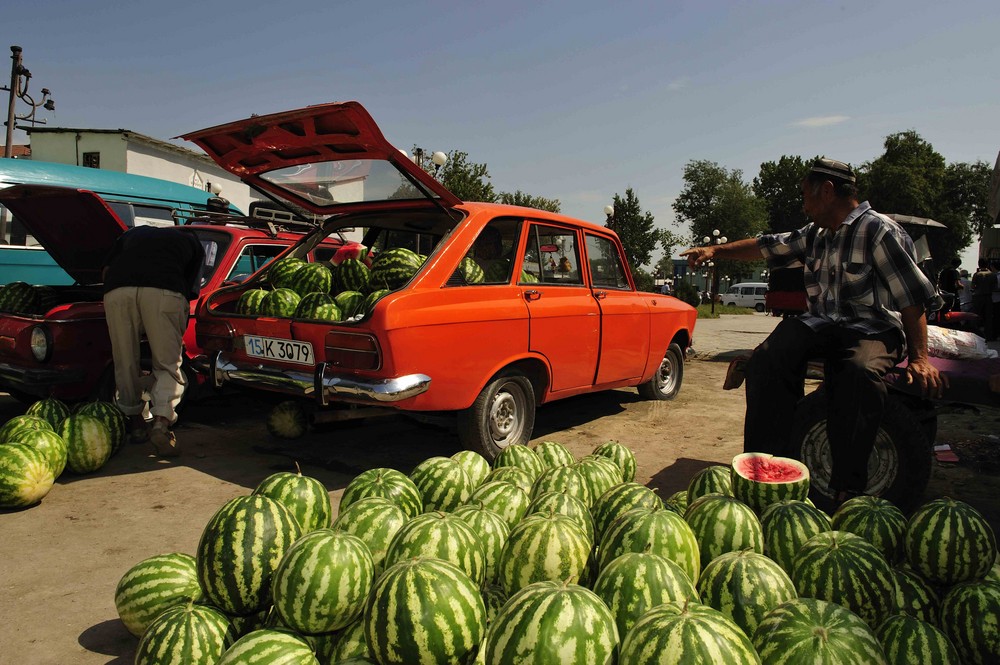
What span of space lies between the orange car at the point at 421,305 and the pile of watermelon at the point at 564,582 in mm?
1616

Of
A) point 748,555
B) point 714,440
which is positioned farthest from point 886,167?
point 748,555

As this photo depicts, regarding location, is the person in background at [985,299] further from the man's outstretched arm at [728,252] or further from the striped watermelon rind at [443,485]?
the striped watermelon rind at [443,485]

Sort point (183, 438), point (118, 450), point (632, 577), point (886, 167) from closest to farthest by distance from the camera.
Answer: point (632, 577) → point (118, 450) → point (183, 438) → point (886, 167)

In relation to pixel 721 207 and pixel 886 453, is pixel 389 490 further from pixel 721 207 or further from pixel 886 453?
pixel 721 207

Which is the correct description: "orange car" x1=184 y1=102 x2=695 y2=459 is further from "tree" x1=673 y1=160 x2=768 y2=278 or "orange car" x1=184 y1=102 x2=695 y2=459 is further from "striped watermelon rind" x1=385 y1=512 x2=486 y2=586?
"tree" x1=673 y1=160 x2=768 y2=278

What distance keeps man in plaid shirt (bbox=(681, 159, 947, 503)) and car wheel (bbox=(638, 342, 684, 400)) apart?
3.69 metres

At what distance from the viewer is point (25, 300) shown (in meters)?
6.15

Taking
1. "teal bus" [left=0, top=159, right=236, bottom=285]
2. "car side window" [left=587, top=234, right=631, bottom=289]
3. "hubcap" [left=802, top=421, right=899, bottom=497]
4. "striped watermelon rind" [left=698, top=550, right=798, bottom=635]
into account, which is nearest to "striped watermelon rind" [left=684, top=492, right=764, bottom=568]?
"striped watermelon rind" [left=698, top=550, right=798, bottom=635]

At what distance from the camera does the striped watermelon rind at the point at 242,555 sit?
2270 mm

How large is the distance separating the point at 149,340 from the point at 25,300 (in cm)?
176

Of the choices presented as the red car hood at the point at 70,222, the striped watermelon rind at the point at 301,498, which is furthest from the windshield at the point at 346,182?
the striped watermelon rind at the point at 301,498

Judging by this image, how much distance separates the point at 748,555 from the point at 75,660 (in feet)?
8.51

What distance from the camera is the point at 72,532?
3742 millimetres

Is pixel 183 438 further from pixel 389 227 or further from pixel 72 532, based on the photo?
pixel 389 227
